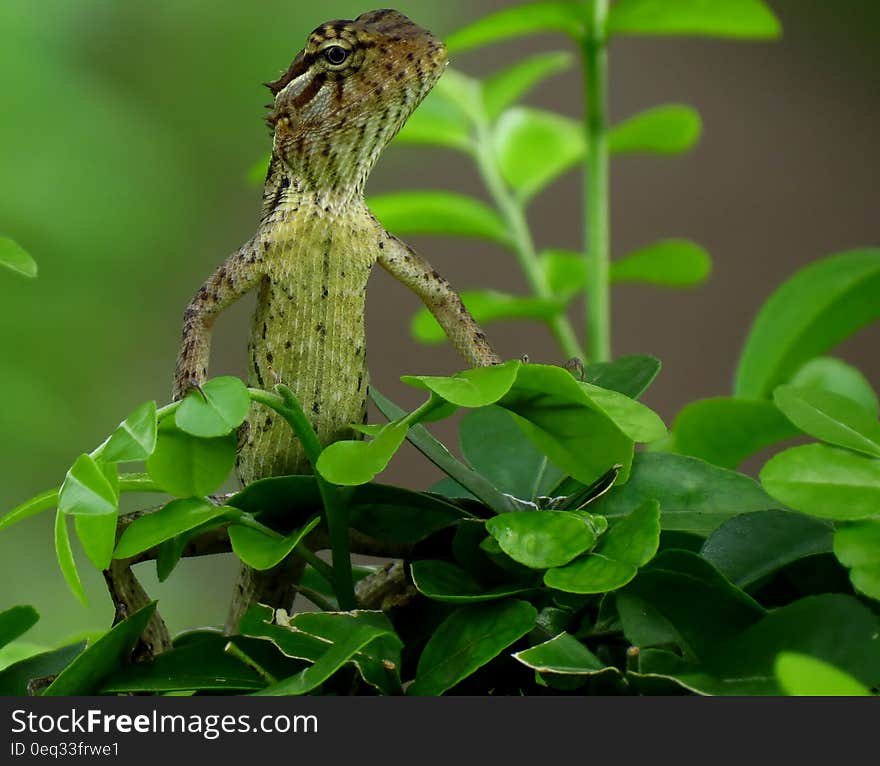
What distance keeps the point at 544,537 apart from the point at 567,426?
7cm

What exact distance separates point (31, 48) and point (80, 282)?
1.61 feet

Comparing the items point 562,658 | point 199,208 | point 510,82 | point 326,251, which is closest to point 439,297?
point 326,251

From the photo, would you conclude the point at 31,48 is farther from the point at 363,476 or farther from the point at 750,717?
the point at 750,717

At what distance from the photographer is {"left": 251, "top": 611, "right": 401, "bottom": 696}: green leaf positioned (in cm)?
41

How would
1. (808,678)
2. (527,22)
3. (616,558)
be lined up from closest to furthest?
1. (808,678)
2. (616,558)
3. (527,22)

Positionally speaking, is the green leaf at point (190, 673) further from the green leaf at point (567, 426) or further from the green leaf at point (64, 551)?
the green leaf at point (567, 426)

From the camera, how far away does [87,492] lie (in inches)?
16.7

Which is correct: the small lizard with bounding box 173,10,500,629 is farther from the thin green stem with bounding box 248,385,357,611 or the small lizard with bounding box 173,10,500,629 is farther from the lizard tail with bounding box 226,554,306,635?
the thin green stem with bounding box 248,385,357,611

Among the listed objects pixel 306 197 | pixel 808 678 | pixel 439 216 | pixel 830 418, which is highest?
pixel 439 216

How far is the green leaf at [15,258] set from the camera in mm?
505

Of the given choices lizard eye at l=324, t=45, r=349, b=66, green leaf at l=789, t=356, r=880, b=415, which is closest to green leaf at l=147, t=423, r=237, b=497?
lizard eye at l=324, t=45, r=349, b=66

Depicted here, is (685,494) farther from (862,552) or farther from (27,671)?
(27,671)

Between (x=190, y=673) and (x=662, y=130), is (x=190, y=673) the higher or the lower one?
the lower one

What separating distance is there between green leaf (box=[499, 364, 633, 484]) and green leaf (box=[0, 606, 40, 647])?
0.27 meters
